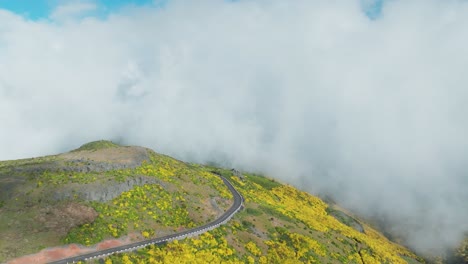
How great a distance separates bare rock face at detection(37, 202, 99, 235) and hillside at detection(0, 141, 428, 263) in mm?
198

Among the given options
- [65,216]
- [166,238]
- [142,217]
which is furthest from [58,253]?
[166,238]

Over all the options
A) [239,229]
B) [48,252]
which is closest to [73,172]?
[48,252]

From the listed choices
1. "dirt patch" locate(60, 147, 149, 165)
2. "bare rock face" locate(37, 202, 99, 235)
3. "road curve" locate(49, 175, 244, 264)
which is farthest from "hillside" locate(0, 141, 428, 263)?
"road curve" locate(49, 175, 244, 264)

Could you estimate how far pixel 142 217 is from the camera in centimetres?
8881

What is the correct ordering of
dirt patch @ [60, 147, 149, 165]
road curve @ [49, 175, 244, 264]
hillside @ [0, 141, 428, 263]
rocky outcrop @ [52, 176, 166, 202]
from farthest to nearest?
dirt patch @ [60, 147, 149, 165] < rocky outcrop @ [52, 176, 166, 202] < hillside @ [0, 141, 428, 263] < road curve @ [49, 175, 244, 264]

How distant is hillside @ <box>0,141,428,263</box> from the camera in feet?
247

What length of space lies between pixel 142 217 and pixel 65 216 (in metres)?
17.4

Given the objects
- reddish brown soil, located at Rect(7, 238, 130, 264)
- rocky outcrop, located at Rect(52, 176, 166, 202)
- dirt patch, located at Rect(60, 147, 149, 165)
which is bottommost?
reddish brown soil, located at Rect(7, 238, 130, 264)

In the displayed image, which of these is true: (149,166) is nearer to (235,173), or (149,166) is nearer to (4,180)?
(4,180)

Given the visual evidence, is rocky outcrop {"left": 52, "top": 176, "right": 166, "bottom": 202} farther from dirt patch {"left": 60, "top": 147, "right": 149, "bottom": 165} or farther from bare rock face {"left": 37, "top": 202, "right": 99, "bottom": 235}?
dirt patch {"left": 60, "top": 147, "right": 149, "bottom": 165}

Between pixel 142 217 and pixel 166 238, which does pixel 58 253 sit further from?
pixel 166 238

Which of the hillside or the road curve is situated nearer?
the road curve

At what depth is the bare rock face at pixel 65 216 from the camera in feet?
252

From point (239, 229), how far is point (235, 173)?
77.1 m
